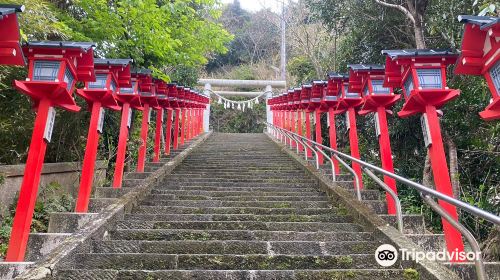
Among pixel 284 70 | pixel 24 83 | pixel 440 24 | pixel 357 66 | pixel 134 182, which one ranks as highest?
pixel 284 70

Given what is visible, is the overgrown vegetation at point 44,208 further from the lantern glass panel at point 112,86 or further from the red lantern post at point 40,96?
the lantern glass panel at point 112,86

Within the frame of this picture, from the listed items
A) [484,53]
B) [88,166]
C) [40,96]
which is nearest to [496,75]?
[484,53]

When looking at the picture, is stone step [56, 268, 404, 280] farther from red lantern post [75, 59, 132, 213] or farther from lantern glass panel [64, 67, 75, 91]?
red lantern post [75, 59, 132, 213]

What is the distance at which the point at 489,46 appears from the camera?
352 centimetres

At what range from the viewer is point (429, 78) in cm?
478

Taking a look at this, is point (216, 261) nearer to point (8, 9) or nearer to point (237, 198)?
point (237, 198)

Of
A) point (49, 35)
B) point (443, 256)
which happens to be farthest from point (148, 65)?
point (443, 256)

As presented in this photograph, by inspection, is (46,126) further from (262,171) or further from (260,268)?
(262,171)

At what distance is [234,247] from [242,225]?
87 centimetres

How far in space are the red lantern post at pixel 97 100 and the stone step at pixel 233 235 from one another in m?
1.35

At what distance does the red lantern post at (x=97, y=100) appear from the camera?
19.2ft

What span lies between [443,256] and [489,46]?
2246 millimetres

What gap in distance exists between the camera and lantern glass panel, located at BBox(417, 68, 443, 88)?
4750mm

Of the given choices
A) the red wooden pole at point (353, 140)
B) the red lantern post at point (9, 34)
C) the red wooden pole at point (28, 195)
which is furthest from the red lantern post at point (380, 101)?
the red lantern post at point (9, 34)
